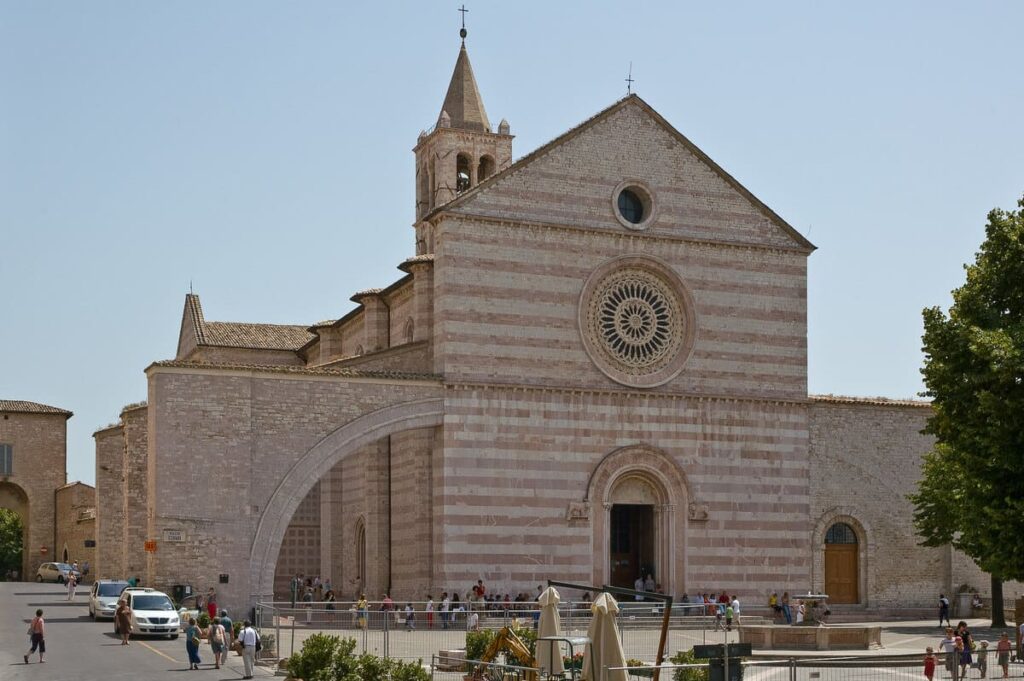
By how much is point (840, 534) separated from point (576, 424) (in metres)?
9.44

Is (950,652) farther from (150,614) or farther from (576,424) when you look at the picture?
(150,614)

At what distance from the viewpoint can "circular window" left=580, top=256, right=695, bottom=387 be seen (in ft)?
133

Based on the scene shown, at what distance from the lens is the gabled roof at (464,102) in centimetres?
5653


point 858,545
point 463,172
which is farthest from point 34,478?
point 858,545

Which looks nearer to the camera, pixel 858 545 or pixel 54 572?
pixel 858 545

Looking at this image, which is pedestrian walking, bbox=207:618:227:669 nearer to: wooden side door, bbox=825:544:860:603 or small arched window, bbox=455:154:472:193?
wooden side door, bbox=825:544:860:603

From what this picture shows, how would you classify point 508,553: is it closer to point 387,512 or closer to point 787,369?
point 387,512

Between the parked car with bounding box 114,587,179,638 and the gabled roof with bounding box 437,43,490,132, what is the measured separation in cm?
2674

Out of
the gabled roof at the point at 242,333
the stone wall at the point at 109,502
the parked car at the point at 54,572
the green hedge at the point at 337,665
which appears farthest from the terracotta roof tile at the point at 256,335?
the green hedge at the point at 337,665

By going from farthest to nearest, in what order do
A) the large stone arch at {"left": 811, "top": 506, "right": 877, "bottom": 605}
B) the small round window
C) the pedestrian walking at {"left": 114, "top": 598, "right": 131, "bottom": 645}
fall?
the large stone arch at {"left": 811, "top": 506, "right": 877, "bottom": 605}
the small round window
the pedestrian walking at {"left": 114, "top": 598, "right": 131, "bottom": 645}

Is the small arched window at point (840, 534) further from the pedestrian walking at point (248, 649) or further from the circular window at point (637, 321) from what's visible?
the pedestrian walking at point (248, 649)

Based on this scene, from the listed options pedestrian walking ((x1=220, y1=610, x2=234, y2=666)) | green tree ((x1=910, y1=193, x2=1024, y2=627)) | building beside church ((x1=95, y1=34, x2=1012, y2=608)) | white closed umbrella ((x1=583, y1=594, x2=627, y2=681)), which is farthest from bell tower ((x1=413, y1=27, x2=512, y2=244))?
white closed umbrella ((x1=583, y1=594, x2=627, y2=681))

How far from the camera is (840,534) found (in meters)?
43.7

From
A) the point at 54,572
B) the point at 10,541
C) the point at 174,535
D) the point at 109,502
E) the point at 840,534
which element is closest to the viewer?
the point at 174,535
